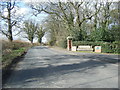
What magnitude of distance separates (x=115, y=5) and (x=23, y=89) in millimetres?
32637

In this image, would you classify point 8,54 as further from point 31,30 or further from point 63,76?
point 31,30

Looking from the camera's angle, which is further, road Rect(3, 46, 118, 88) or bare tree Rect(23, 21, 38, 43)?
bare tree Rect(23, 21, 38, 43)

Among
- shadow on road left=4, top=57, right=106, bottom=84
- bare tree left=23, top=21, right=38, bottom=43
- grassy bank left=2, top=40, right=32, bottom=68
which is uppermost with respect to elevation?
bare tree left=23, top=21, right=38, bottom=43

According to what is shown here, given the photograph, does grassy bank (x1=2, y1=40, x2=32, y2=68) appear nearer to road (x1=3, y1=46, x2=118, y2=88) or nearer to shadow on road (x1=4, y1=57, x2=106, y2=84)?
road (x1=3, y1=46, x2=118, y2=88)

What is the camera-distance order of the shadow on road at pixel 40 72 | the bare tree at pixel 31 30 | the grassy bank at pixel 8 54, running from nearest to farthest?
the shadow on road at pixel 40 72 < the grassy bank at pixel 8 54 < the bare tree at pixel 31 30

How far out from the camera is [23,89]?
5.02 meters

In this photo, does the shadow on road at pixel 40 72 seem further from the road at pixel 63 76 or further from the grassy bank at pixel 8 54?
the grassy bank at pixel 8 54

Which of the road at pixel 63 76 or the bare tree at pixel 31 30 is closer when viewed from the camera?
the road at pixel 63 76

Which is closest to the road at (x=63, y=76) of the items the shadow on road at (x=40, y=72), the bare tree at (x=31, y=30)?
the shadow on road at (x=40, y=72)

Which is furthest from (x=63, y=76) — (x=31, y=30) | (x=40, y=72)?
(x=31, y=30)

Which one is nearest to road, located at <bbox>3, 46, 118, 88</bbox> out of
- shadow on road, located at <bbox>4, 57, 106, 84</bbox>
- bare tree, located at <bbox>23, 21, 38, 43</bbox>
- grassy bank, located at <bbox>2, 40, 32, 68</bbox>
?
shadow on road, located at <bbox>4, 57, 106, 84</bbox>

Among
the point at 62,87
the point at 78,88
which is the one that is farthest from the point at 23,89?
the point at 78,88

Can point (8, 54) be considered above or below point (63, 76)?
above

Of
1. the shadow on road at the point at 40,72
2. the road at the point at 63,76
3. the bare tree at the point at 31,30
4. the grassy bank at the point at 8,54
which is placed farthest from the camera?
the bare tree at the point at 31,30
